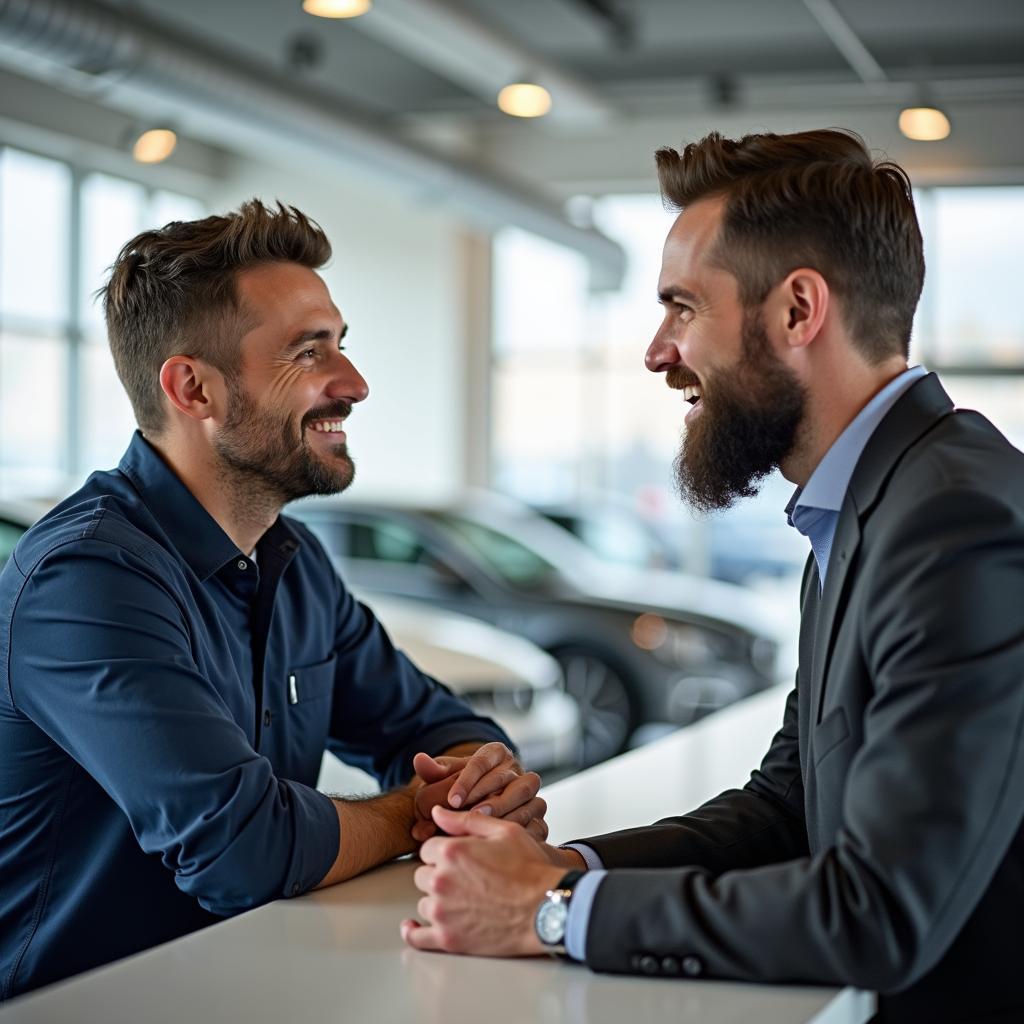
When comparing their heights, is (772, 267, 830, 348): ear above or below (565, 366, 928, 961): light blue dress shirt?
above

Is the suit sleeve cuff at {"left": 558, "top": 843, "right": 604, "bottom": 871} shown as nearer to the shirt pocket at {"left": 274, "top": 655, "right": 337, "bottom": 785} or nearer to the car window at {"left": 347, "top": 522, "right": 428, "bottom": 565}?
the shirt pocket at {"left": 274, "top": 655, "right": 337, "bottom": 785}

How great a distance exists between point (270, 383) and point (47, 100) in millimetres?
10153

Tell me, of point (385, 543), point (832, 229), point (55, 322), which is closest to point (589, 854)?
point (832, 229)

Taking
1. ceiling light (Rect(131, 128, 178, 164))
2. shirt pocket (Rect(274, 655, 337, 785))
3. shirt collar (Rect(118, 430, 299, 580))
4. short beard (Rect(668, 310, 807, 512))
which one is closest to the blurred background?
ceiling light (Rect(131, 128, 178, 164))

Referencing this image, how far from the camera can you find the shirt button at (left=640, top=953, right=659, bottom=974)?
160cm

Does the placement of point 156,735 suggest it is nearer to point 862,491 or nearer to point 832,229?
point 862,491

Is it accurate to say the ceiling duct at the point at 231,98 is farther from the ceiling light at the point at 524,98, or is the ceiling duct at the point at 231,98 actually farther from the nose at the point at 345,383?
the nose at the point at 345,383

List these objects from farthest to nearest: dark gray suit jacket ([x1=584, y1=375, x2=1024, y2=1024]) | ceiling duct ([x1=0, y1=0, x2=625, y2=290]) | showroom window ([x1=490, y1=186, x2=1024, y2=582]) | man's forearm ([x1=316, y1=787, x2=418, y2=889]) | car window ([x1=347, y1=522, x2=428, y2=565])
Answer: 1. showroom window ([x1=490, y1=186, x2=1024, y2=582])
2. car window ([x1=347, y1=522, x2=428, y2=565])
3. ceiling duct ([x1=0, y1=0, x2=625, y2=290])
4. man's forearm ([x1=316, y1=787, x2=418, y2=889])
5. dark gray suit jacket ([x1=584, y1=375, x2=1024, y2=1024])

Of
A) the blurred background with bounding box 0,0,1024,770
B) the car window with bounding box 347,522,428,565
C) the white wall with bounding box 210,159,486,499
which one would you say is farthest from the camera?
the white wall with bounding box 210,159,486,499

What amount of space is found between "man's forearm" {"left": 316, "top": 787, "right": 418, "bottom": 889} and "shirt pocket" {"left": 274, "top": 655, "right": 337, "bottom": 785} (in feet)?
0.94

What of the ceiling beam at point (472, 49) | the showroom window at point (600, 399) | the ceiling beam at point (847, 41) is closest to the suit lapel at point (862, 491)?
the ceiling beam at point (472, 49)

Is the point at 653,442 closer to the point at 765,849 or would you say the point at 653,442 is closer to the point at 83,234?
the point at 83,234

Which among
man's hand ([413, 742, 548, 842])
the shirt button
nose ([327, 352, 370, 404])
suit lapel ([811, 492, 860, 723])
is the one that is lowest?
the shirt button

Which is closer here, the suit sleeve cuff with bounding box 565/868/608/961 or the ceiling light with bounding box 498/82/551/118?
the suit sleeve cuff with bounding box 565/868/608/961
